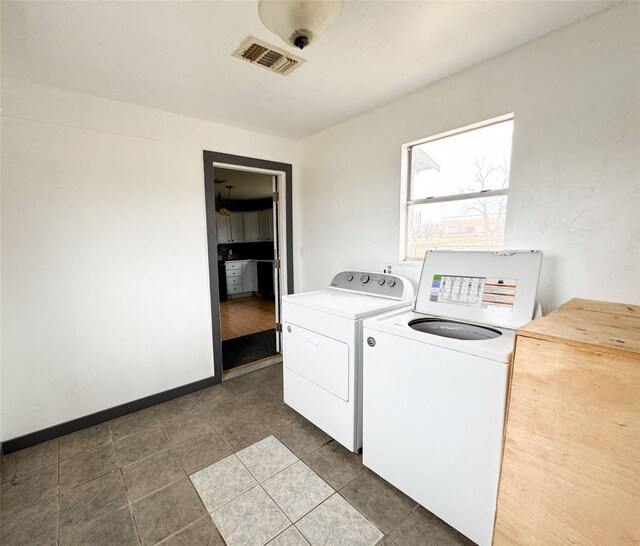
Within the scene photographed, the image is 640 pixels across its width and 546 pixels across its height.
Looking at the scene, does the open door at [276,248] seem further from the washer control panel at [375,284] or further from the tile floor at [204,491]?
the tile floor at [204,491]

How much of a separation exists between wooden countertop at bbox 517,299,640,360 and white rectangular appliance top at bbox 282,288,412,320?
86cm

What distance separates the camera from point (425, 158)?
2.15 metres

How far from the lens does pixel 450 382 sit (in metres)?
1.23

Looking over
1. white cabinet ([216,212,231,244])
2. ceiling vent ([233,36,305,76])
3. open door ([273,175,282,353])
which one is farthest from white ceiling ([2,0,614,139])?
white cabinet ([216,212,231,244])

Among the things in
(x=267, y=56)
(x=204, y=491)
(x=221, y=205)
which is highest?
(x=267, y=56)

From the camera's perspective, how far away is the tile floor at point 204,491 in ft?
4.39

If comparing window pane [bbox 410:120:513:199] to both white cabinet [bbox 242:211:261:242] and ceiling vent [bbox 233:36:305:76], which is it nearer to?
ceiling vent [bbox 233:36:305:76]

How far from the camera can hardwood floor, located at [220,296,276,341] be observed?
4.25m

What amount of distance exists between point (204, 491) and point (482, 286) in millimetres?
1889

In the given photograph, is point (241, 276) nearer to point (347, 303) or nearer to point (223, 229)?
point (223, 229)

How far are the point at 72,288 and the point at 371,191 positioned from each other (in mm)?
2345

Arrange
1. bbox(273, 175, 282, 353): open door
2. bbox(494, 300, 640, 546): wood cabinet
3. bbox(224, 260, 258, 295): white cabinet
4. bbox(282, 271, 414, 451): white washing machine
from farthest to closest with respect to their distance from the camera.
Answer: bbox(224, 260, 258, 295): white cabinet → bbox(273, 175, 282, 353): open door → bbox(282, 271, 414, 451): white washing machine → bbox(494, 300, 640, 546): wood cabinet

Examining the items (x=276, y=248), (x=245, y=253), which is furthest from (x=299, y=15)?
(x=245, y=253)

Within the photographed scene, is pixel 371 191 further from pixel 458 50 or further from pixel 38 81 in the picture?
pixel 38 81
